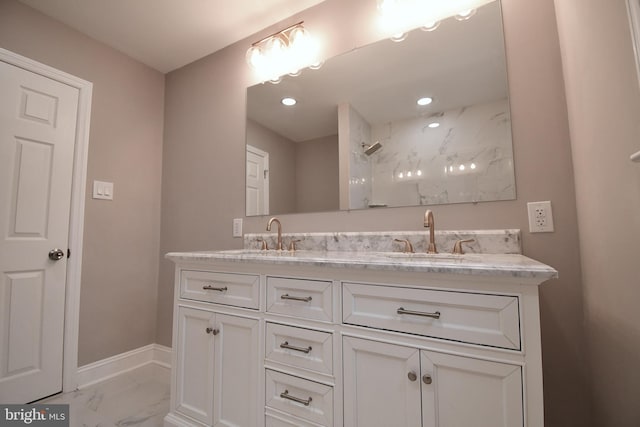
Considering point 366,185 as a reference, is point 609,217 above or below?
below

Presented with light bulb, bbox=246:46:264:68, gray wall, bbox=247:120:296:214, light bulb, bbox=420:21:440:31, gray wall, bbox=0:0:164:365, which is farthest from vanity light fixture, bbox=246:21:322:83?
gray wall, bbox=0:0:164:365

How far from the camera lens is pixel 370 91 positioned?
158 cm

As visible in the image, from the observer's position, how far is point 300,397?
102cm

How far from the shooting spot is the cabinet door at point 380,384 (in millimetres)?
834

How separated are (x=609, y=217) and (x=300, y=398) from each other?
1126 mm

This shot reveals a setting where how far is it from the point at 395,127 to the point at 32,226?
7.14 feet

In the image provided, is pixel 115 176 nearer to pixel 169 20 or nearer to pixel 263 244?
pixel 169 20

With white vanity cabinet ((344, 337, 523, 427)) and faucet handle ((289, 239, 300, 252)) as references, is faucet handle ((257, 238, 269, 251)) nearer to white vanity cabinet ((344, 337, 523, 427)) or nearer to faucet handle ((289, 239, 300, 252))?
faucet handle ((289, 239, 300, 252))

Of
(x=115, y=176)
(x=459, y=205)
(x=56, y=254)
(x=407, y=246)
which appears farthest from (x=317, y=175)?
(x=56, y=254)

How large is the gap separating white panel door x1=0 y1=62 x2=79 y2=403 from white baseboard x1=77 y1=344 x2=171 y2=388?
143 millimetres

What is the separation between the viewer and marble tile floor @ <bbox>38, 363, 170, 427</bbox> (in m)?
1.53

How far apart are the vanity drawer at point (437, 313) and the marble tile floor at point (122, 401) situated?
1.38 meters

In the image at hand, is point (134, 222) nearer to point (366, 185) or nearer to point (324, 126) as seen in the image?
point (324, 126)

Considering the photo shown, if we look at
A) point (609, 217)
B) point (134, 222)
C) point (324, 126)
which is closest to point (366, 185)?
point (324, 126)
